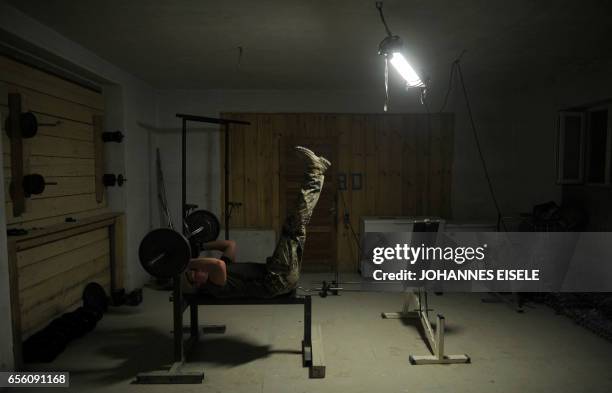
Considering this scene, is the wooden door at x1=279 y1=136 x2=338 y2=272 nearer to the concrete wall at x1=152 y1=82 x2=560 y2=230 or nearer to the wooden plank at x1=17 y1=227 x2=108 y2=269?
the concrete wall at x1=152 y1=82 x2=560 y2=230

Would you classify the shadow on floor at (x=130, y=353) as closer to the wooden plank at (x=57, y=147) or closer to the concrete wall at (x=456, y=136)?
the wooden plank at (x=57, y=147)

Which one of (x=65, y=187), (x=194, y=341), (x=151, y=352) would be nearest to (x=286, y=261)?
(x=194, y=341)

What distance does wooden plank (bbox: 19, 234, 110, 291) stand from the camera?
3.30m

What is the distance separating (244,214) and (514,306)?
11.5 feet

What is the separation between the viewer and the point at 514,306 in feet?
14.4

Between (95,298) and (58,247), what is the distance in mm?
638

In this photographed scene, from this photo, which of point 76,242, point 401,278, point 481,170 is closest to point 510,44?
point 481,170

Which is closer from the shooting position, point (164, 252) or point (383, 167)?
point (164, 252)

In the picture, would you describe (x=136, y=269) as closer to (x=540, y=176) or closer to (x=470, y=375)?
(x=470, y=375)

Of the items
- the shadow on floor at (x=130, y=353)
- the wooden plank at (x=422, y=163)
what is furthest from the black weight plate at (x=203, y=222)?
the wooden plank at (x=422, y=163)

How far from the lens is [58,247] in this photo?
12.1 ft

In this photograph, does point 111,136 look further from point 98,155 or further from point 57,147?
point 57,147

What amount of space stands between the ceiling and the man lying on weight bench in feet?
3.34

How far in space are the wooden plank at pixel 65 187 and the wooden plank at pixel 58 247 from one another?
1.36 ft
